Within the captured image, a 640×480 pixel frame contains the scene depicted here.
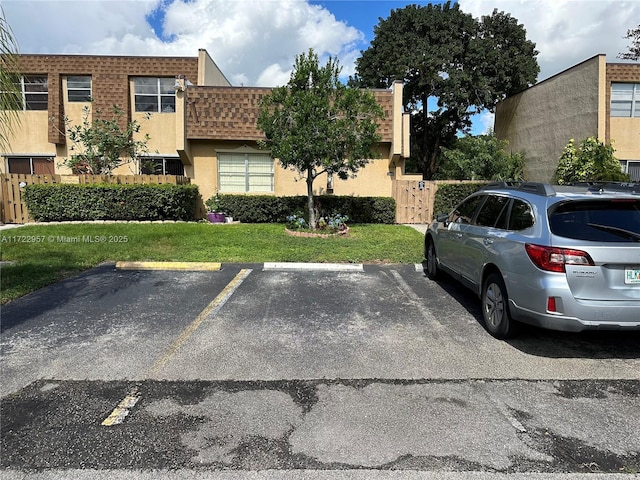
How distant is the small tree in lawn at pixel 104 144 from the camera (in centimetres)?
1644

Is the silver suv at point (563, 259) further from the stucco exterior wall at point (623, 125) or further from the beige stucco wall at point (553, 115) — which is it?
the stucco exterior wall at point (623, 125)

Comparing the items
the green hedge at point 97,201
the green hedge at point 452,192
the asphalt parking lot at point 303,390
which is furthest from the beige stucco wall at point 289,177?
the asphalt parking lot at point 303,390

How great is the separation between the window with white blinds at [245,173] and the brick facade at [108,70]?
178 inches

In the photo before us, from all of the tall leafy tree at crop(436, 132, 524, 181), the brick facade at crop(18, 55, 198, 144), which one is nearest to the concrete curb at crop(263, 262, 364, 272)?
the brick facade at crop(18, 55, 198, 144)

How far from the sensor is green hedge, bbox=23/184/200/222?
14219 millimetres

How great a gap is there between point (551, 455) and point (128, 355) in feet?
12.5

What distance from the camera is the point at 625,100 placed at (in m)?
18.6

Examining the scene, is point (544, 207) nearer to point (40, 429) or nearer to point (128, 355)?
point (128, 355)

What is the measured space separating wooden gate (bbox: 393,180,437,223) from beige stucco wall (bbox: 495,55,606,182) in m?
7.44

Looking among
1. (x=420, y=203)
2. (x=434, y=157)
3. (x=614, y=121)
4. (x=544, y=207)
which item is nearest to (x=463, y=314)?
(x=544, y=207)

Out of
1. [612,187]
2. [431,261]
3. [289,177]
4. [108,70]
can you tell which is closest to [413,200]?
[289,177]

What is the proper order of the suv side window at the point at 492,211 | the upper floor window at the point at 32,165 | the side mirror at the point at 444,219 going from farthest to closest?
the upper floor window at the point at 32,165 → the side mirror at the point at 444,219 → the suv side window at the point at 492,211

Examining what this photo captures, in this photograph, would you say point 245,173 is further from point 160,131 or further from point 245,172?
point 160,131

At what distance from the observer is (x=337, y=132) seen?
11.7 meters
